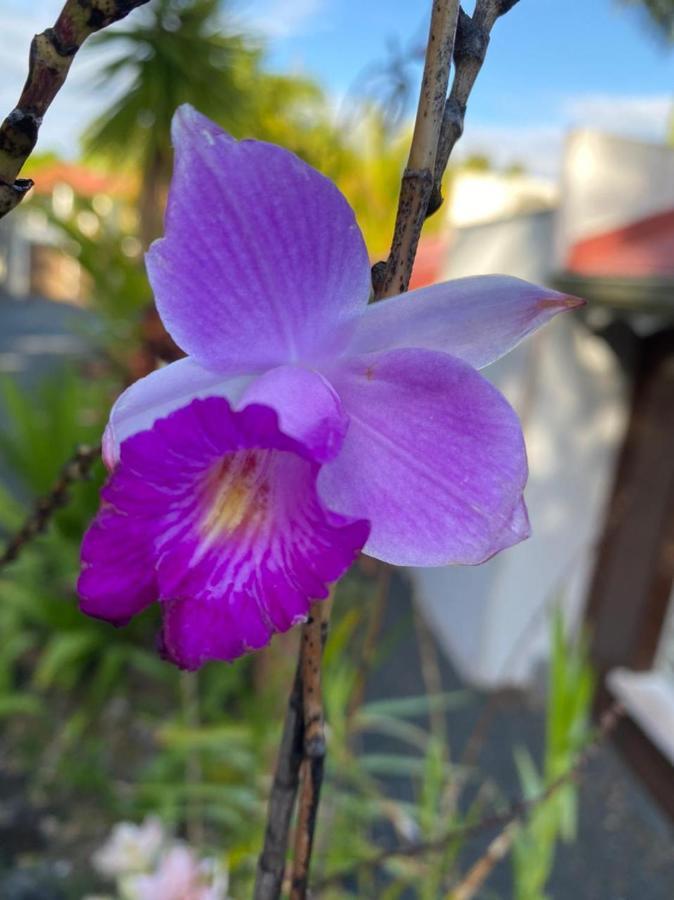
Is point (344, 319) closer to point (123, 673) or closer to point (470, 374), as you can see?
point (470, 374)

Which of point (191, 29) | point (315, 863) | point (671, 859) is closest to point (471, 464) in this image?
point (315, 863)

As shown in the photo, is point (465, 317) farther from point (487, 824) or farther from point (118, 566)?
point (487, 824)

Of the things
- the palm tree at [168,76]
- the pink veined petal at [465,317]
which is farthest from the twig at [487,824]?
the palm tree at [168,76]

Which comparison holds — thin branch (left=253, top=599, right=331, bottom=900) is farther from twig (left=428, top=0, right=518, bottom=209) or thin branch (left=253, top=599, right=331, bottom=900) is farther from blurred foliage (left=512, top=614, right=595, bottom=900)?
blurred foliage (left=512, top=614, right=595, bottom=900)

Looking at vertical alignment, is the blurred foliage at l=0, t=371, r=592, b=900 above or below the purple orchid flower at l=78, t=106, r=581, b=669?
below

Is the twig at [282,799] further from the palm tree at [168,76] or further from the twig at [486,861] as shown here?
the palm tree at [168,76]

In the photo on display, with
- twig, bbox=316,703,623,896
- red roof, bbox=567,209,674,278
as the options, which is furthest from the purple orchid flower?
red roof, bbox=567,209,674,278
